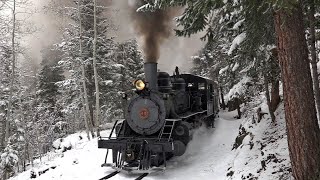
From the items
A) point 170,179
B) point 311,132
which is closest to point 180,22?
point 311,132

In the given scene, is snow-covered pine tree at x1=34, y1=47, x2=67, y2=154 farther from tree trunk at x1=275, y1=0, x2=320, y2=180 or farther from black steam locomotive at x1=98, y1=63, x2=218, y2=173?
tree trunk at x1=275, y1=0, x2=320, y2=180

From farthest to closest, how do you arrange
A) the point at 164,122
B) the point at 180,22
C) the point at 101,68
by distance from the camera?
1. the point at 101,68
2. the point at 164,122
3. the point at 180,22

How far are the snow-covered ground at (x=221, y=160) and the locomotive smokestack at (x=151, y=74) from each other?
2.89 metres

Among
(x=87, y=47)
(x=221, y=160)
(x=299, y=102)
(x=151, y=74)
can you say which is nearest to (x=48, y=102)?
(x=87, y=47)

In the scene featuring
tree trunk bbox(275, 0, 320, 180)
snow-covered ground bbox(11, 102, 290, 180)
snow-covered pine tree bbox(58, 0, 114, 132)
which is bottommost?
snow-covered ground bbox(11, 102, 290, 180)

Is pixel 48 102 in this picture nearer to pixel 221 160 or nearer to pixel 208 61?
pixel 208 61

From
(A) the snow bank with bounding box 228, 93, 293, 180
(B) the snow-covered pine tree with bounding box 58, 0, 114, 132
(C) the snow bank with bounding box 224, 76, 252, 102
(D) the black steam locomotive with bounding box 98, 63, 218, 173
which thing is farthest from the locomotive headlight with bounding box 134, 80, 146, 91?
(B) the snow-covered pine tree with bounding box 58, 0, 114, 132

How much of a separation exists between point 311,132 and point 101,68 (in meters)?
18.9

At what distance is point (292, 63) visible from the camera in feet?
19.5

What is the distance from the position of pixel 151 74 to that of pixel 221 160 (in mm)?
3848

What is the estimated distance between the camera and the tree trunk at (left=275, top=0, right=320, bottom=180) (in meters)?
5.80

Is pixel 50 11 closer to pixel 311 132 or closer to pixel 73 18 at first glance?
pixel 73 18

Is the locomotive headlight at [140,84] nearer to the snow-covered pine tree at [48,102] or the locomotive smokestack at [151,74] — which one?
the locomotive smokestack at [151,74]

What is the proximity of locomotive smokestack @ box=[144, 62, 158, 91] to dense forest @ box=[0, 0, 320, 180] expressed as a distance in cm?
123
